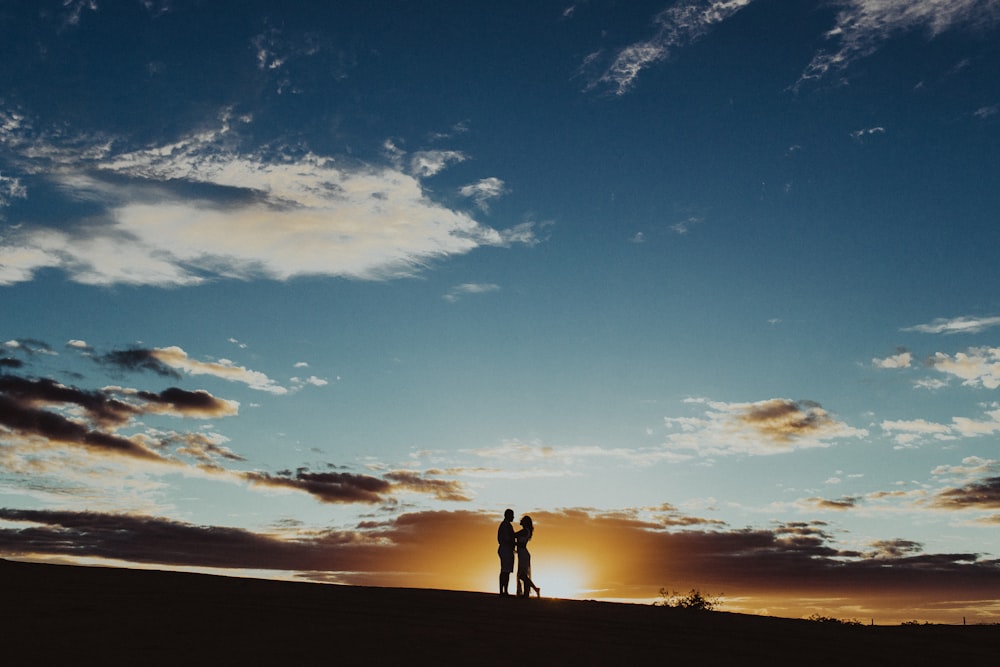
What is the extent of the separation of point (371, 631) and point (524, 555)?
7.55 m

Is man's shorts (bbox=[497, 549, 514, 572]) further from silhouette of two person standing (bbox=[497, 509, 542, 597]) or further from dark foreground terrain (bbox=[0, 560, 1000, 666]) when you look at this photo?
dark foreground terrain (bbox=[0, 560, 1000, 666])

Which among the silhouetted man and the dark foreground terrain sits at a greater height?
the silhouetted man

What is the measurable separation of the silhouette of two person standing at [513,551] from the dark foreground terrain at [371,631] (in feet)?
4.64

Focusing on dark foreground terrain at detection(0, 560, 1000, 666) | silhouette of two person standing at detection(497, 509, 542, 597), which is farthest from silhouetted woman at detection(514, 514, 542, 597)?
dark foreground terrain at detection(0, 560, 1000, 666)

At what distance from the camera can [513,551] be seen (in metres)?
18.5

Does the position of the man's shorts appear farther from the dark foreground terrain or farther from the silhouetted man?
the dark foreground terrain

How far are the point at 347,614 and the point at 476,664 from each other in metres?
3.97

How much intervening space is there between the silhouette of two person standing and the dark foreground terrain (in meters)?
1.41

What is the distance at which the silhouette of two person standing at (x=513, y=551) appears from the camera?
60.0ft

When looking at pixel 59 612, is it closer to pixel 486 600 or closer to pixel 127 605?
pixel 127 605

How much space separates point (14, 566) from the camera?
1636cm

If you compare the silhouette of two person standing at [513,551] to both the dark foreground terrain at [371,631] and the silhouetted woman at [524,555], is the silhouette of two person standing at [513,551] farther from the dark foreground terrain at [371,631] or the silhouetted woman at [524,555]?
the dark foreground terrain at [371,631]

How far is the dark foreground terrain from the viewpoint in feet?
31.3

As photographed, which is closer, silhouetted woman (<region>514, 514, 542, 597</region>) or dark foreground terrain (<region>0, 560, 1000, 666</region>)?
dark foreground terrain (<region>0, 560, 1000, 666</region>)
